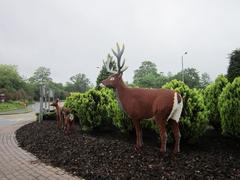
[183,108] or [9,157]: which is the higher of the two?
[183,108]

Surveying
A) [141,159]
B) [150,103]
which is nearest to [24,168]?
[141,159]

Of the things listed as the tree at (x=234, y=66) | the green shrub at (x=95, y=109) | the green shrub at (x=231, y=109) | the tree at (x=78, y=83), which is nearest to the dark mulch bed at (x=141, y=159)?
the green shrub at (x=231, y=109)

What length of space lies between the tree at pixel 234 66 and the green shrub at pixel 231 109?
309 centimetres

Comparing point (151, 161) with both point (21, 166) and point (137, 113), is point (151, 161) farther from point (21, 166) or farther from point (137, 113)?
point (21, 166)

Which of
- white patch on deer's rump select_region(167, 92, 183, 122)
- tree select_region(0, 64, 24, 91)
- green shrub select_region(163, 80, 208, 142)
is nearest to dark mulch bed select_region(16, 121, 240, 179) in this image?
green shrub select_region(163, 80, 208, 142)

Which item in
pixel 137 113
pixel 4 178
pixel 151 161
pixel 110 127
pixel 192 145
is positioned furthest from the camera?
pixel 110 127

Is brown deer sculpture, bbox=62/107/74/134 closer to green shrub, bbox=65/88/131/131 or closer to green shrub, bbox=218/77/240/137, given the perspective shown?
green shrub, bbox=65/88/131/131

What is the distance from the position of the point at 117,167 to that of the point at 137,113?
4.32 feet

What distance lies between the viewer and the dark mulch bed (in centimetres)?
445

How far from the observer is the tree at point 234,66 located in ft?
29.3

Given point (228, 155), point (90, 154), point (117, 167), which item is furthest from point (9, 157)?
point (228, 155)

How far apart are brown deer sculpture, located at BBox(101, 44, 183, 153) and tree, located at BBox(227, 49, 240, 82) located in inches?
178

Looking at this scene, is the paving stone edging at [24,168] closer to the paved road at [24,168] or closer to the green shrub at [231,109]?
the paved road at [24,168]

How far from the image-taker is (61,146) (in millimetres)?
6828
